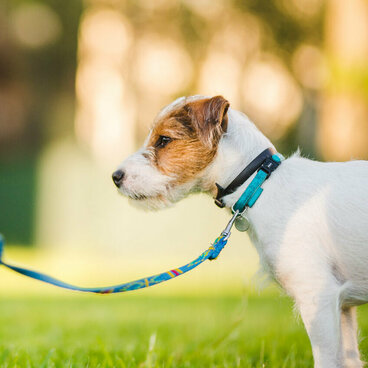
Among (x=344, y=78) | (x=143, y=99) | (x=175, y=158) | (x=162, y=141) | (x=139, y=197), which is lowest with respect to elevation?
(x=139, y=197)

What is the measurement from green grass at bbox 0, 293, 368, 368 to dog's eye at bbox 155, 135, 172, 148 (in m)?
1.26

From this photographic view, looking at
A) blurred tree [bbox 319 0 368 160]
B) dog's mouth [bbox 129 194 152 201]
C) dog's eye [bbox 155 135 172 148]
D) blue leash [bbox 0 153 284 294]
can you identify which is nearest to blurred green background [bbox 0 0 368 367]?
blurred tree [bbox 319 0 368 160]

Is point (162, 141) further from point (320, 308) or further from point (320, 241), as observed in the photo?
point (320, 308)

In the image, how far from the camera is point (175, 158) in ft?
11.5

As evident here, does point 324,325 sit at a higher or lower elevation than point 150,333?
higher

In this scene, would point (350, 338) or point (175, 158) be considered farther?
point (175, 158)


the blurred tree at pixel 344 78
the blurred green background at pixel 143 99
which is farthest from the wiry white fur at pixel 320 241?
the blurred green background at pixel 143 99

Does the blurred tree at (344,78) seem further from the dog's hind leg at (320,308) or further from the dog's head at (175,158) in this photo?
the dog's hind leg at (320,308)

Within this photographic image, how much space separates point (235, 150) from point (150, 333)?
287 centimetres

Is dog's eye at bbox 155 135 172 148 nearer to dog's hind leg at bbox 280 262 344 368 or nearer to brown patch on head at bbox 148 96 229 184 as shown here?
brown patch on head at bbox 148 96 229 184

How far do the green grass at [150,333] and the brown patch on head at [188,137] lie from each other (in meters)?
1.09

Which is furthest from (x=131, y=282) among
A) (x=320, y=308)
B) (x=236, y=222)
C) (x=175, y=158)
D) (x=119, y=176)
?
(x=320, y=308)

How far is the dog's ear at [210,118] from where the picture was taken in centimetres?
329

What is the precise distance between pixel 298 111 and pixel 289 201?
1482 centimetres
